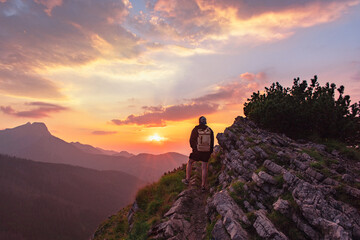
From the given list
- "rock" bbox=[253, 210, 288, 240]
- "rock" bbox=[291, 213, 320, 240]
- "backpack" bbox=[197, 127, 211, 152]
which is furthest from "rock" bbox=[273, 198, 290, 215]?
"backpack" bbox=[197, 127, 211, 152]

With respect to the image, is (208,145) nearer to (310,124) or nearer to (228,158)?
(228,158)

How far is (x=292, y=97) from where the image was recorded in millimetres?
21875

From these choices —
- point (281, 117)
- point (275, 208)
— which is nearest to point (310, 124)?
point (281, 117)

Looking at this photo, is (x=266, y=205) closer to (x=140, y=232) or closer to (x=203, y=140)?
(x=203, y=140)

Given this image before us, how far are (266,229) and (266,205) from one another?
1926mm

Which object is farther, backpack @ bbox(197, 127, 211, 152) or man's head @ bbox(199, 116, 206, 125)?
man's head @ bbox(199, 116, 206, 125)

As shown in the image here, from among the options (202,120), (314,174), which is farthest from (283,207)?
(202,120)

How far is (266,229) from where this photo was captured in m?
6.68

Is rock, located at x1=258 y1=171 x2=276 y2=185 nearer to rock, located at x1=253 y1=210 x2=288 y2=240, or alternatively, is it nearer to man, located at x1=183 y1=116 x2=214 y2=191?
rock, located at x1=253 y1=210 x2=288 y2=240

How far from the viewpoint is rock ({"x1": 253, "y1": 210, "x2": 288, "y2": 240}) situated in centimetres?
641

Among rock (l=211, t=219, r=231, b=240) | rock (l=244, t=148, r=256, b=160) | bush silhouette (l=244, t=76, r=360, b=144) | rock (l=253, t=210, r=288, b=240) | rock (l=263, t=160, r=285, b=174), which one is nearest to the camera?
rock (l=253, t=210, r=288, b=240)

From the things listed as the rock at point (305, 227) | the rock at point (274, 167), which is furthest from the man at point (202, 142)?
the rock at point (305, 227)

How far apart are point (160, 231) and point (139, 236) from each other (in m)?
1.47

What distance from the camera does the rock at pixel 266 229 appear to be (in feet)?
21.0
